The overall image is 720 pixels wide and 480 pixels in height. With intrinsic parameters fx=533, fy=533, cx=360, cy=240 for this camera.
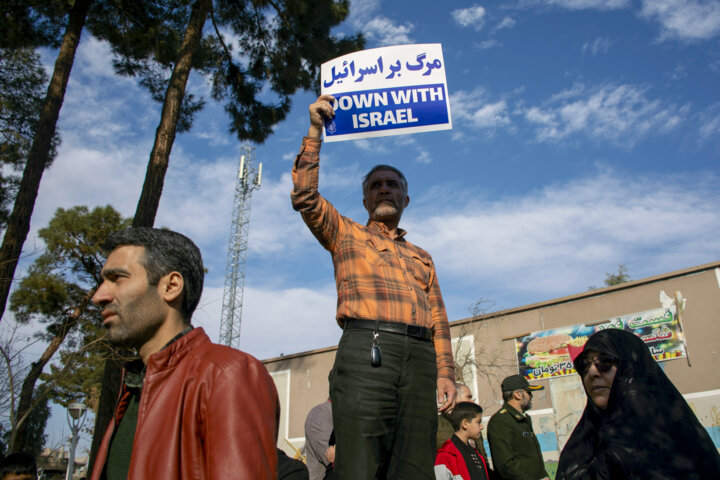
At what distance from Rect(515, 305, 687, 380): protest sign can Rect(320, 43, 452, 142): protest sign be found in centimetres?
1064

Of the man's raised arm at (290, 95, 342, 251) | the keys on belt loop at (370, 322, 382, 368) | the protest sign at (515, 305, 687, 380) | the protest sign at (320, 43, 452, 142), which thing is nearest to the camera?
the keys on belt loop at (370, 322, 382, 368)

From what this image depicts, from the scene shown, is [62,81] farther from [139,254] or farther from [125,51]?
[139,254]

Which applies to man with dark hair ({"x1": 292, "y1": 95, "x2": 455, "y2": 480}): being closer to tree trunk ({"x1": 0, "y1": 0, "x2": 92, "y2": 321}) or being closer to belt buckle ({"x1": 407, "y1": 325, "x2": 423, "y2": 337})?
belt buckle ({"x1": 407, "y1": 325, "x2": 423, "y2": 337})

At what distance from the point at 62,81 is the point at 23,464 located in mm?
6340

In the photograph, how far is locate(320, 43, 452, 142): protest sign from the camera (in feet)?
10.1

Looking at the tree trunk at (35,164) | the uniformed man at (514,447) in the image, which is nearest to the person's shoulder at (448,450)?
the uniformed man at (514,447)

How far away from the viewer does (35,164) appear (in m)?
8.21

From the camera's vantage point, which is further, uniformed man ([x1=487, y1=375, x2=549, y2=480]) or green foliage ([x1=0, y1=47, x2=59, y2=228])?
green foliage ([x1=0, y1=47, x2=59, y2=228])

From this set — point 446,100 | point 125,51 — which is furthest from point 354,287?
point 125,51

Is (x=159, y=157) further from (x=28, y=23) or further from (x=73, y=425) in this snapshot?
(x=73, y=425)

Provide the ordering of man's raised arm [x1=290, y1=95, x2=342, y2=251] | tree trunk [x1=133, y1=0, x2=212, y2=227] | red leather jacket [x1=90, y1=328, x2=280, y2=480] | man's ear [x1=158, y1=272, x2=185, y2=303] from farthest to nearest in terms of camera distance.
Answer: tree trunk [x1=133, y1=0, x2=212, y2=227] < man's raised arm [x1=290, y1=95, x2=342, y2=251] < man's ear [x1=158, y1=272, x2=185, y2=303] < red leather jacket [x1=90, y1=328, x2=280, y2=480]

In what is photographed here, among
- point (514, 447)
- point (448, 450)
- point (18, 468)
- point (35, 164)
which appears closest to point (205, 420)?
point (448, 450)

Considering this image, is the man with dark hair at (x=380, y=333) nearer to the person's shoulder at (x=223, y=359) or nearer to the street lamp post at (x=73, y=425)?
the person's shoulder at (x=223, y=359)

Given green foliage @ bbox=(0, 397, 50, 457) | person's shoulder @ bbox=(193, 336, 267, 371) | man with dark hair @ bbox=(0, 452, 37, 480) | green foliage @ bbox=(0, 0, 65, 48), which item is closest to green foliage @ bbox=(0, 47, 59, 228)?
green foliage @ bbox=(0, 0, 65, 48)
